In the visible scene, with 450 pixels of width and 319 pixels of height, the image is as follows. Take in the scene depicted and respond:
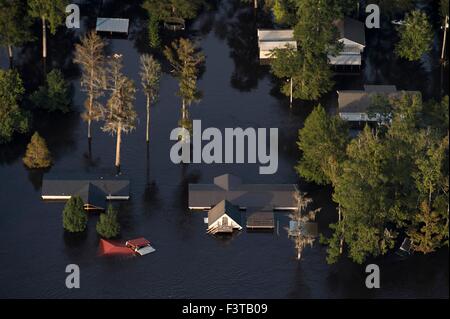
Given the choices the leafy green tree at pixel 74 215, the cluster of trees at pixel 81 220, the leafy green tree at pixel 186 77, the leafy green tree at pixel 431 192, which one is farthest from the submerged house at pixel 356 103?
the leafy green tree at pixel 74 215

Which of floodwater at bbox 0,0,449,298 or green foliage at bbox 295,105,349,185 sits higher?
green foliage at bbox 295,105,349,185

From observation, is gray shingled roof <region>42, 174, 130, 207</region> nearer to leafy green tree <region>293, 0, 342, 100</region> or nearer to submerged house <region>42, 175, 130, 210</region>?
submerged house <region>42, 175, 130, 210</region>

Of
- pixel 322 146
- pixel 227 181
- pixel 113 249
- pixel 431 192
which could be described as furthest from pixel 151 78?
pixel 431 192

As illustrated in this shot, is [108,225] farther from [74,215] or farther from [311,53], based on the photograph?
[311,53]

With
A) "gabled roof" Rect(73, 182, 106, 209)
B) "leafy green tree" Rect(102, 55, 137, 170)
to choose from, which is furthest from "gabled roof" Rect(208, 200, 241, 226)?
"leafy green tree" Rect(102, 55, 137, 170)
